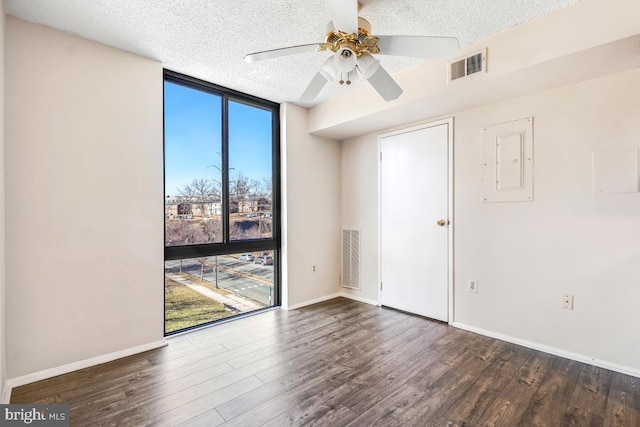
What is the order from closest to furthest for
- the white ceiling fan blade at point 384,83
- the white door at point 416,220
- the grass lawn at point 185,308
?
the white ceiling fan blade at point 384,83 < the grass lawn at point 185,308 < the white door at point 416,220

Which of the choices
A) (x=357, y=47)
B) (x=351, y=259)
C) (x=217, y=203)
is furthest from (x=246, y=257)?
(x=357, y=47)

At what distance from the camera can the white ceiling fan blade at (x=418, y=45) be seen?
5.29ft

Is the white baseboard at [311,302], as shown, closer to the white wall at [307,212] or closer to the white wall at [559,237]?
the white wall at [307,212]

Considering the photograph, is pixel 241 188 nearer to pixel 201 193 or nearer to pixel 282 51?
pixel 201 193

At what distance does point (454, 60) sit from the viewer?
240 cm

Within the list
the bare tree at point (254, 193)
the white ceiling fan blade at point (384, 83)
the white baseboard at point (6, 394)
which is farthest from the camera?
the bare tree at point (254, 193)

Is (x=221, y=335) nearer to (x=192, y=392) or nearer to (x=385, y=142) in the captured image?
(x=192, y=392)

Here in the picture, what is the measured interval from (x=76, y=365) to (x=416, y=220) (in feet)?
10.6

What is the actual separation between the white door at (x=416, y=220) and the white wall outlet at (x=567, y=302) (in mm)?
931

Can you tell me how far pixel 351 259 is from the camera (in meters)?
4.05

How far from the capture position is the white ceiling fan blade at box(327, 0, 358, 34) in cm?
138

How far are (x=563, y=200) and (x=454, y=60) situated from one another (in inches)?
55.2

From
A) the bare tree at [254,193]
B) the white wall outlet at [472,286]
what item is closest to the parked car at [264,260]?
the bare tree at [254,193]

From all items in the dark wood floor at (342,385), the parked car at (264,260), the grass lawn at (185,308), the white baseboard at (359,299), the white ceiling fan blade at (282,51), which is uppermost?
the white ceiling fan blade at (282,51)
